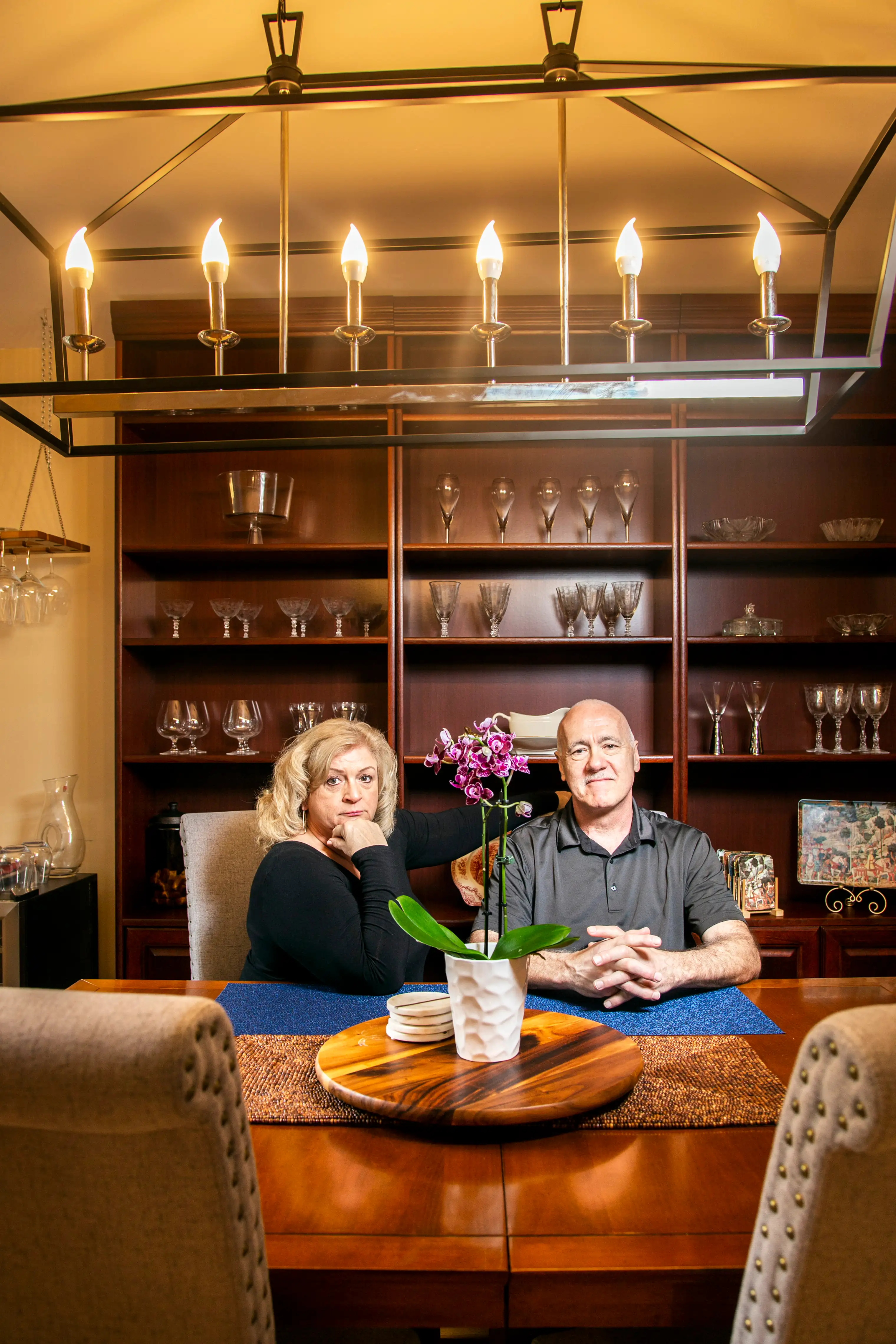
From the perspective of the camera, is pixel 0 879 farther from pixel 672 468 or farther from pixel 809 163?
pixel 809 163

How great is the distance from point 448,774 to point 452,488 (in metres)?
0.98

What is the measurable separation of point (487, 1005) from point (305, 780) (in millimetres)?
912

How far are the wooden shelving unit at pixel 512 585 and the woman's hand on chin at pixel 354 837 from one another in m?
1.04

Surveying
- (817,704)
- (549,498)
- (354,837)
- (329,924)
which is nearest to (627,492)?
(549,498)

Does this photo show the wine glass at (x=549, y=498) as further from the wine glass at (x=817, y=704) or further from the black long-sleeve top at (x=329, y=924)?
the black long-sleeve top at (x=329, y=924)

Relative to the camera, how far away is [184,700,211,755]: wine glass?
307cm

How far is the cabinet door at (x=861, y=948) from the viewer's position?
112 inches

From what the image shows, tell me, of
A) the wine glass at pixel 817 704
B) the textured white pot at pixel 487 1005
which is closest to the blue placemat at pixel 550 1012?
the textured white pot at pixel 487 1005

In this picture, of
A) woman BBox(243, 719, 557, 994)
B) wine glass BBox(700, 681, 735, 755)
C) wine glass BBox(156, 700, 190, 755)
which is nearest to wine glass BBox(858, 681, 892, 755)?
wine glass BBox(700, 681, 735, 755)

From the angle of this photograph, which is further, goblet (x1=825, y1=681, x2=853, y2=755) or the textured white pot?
goblet (x1=825, y1=681, x2=853, y2=755)

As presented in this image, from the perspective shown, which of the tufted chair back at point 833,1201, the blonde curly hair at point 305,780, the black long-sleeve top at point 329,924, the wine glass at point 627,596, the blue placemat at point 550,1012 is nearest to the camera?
the tufted chair back at point 833,1201

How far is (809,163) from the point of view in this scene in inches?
90.4

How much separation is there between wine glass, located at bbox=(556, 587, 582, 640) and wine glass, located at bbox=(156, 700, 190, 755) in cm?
132

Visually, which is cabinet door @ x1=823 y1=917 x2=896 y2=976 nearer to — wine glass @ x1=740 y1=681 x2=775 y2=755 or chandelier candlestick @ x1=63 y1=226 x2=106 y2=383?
wine glass @ x1=740 y1=681 x2=775 y2=755
